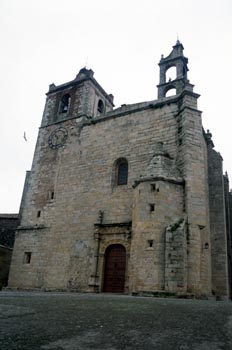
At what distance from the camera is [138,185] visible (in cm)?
1217

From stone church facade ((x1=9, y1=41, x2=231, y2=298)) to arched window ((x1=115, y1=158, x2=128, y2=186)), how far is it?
53 millimetres

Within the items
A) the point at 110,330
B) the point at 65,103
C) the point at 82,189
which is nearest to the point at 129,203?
the point at 82,189

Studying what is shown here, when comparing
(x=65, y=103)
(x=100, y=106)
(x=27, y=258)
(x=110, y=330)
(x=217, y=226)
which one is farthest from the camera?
(x=100, y=106)

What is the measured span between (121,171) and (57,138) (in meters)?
5.31

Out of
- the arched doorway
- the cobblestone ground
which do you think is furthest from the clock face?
the cobblestone ground

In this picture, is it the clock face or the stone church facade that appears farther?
the clock face

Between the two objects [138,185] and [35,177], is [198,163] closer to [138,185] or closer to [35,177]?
[138,185]

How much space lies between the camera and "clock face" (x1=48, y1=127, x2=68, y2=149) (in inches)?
693

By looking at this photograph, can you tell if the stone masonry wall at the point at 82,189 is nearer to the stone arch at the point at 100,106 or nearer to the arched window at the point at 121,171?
the arched window at the point at 121,171

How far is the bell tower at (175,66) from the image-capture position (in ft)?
56.5

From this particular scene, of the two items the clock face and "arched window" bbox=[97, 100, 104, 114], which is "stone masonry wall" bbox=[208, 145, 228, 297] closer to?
"arched window" bbox=[97, 100, 104, 114]

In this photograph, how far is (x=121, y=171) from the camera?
14805 millimetres

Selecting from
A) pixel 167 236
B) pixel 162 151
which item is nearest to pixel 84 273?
pixel 167 236

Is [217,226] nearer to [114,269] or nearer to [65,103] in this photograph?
[114,269]
